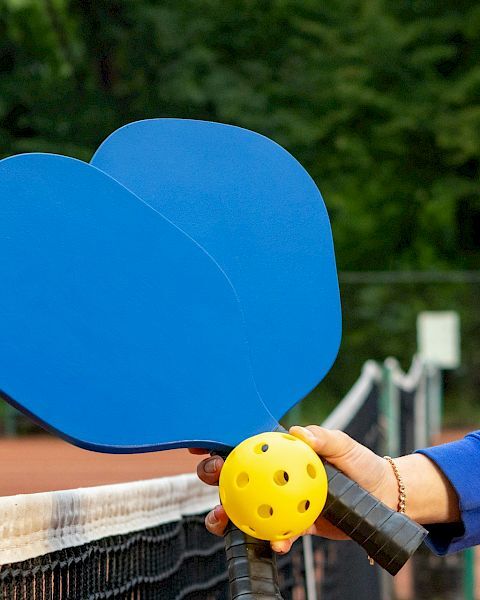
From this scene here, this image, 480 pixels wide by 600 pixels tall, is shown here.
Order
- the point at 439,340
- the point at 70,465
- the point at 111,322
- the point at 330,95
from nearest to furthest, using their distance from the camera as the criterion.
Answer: the point at 111,322, the point at 70,465, the point at 439,340, the point at 330,95

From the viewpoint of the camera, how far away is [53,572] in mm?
1414

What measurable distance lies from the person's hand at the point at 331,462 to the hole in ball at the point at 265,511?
0.04 metres

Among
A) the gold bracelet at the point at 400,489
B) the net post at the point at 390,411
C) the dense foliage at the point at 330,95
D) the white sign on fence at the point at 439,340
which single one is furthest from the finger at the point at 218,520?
the dense foliage at the point at 330,95

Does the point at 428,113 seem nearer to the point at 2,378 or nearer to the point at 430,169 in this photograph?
the point at 430,169

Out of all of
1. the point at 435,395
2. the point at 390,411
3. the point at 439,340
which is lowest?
the point at 435,395

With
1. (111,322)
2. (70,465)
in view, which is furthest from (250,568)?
(70,465)

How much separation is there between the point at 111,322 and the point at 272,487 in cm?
21

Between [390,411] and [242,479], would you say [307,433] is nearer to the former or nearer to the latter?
[242,479]

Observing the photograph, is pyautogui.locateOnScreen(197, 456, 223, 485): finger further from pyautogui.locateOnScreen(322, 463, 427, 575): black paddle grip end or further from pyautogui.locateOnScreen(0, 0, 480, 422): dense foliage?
pyautogui.locateOnScreen(0, 0, 480, 422): dense foliage

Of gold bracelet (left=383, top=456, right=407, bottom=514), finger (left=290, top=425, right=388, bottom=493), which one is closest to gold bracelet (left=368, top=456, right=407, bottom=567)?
gold bracelet (left=383, top=456, right=407, bottom=514)

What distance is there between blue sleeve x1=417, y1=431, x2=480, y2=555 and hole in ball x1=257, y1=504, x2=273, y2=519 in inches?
20.0

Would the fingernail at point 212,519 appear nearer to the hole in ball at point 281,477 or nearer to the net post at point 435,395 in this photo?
the hole in ball at point 281,477

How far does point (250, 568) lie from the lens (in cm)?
127

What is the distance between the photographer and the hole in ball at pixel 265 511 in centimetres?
122
